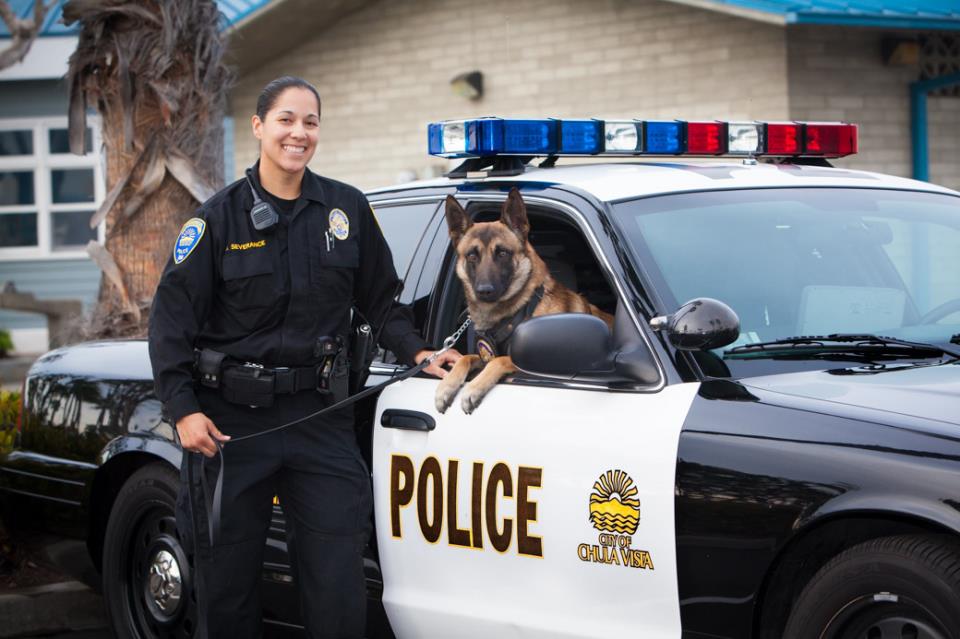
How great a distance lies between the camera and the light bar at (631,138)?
4.50 metres

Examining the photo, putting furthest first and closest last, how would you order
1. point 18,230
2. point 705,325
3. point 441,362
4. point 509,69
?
point 18,230
point 509,69
point 441,362
point 705,325

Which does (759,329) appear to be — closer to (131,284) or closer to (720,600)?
(720,600)

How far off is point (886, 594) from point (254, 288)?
6.33ft

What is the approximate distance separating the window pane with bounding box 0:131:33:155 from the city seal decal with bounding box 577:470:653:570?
698 inches

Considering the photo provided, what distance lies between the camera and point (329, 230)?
4.16 m

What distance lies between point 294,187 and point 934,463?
2025mm

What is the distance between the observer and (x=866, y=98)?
38.3ft

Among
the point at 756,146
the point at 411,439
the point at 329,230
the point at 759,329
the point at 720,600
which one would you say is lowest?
the point at 720,600

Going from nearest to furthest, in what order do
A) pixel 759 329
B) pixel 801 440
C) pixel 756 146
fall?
1. pixel 801 440
2. pixel 759 329
3. pixel 756 146

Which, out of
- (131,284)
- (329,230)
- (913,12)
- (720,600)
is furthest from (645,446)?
(913,12)

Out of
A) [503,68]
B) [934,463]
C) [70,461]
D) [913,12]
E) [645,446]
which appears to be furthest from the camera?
[503,68]

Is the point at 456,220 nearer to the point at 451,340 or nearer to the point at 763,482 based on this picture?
Result: the point at 451,340

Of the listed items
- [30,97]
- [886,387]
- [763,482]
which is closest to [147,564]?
[763,482]

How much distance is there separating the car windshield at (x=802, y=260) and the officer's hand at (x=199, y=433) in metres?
1.27
